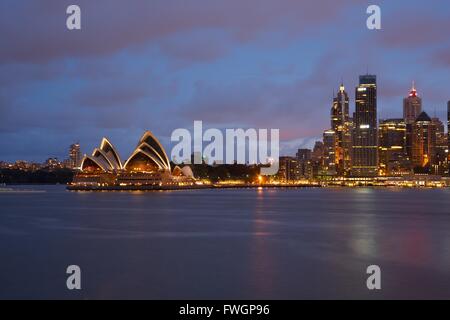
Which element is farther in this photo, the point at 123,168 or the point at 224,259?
the point at 123,168

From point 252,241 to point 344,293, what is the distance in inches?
420

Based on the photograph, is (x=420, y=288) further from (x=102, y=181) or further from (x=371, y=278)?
(x=102, y=181)

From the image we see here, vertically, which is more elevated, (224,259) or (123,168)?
(123,168)

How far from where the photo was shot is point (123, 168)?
326ft

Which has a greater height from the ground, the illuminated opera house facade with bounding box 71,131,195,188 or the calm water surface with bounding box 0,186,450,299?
the illuminated opera house facade with bounding box 71,131,195,188

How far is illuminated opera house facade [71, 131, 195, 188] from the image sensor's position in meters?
96.3

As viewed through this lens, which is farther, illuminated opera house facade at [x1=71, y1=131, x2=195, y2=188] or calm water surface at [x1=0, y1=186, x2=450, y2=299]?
illuminated opera house facade at [x1=71, y1=131, x2=195, y2=188]

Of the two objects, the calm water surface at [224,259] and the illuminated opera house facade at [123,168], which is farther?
the illuminated opera house facade at [123,168]

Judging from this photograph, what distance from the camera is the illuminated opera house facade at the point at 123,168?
316 feet

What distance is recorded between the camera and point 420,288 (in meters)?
14.5

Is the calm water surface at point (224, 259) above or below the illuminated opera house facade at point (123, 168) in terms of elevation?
below
